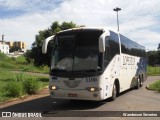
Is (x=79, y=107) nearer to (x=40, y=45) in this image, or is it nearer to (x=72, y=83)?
(x=72, y=83)

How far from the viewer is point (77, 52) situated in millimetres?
15977

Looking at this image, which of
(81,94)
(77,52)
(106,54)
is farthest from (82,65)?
(106,54)

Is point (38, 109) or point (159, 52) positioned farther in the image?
point (159, 52)

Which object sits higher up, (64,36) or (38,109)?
(64,36)

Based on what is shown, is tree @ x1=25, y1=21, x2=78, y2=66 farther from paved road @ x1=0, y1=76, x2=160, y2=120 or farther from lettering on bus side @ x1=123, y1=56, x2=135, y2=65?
paved road @ x1=0, y1=76, x2=160, y2=120

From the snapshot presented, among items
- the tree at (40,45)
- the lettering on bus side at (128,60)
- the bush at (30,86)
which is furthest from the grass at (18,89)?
the tree at (40,45)

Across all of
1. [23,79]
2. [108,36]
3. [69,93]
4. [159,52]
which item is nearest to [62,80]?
[69,93]

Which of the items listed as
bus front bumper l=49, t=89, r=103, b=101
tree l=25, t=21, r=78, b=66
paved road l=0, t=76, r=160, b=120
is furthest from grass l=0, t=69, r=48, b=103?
tree l=25, t=21, r=78, b=66

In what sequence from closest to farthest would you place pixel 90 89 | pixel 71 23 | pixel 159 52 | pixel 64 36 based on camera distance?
pixel 90 89 → pixel 64 36 → pixel 71 23 → pixel 159 52

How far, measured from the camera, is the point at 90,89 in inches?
607

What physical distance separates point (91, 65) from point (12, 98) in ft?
19.5

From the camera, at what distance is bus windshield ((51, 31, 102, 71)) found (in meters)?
15.6

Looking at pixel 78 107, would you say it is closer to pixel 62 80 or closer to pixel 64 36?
pixel 62 80

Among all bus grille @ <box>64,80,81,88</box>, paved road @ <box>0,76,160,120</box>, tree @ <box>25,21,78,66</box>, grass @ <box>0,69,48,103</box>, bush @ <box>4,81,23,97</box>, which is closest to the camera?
paved road @ <box>0,76,160,120</box>
